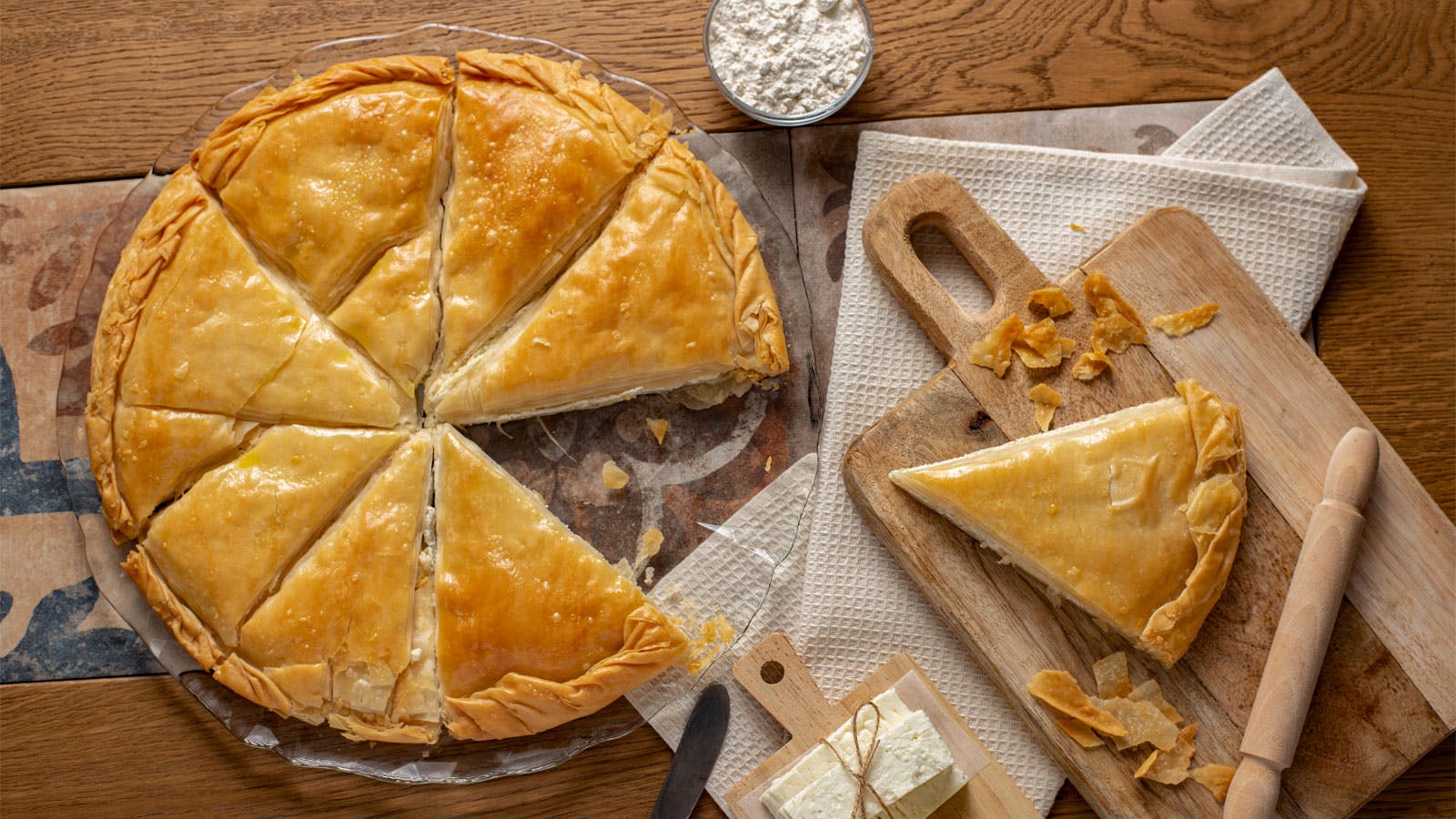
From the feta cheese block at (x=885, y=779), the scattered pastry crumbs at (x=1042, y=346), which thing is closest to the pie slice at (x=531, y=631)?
the feta cheese block at (x=885, y=779)

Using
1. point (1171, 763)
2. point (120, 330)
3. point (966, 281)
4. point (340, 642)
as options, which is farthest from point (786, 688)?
point (120, 330)

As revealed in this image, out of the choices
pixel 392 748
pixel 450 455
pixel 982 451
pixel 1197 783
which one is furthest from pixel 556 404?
pixel 1197 783

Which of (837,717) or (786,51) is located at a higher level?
(786,51)

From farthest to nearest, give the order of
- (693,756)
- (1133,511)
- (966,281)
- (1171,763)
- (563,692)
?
(966,281) → (693,756) → (1171,763) → (1133,511) → (563,692)

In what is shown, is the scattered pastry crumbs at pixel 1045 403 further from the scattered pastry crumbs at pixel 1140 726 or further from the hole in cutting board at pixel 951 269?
the scattered pastry crumbs at pixel 1140 726

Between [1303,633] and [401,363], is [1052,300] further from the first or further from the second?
[401,363]

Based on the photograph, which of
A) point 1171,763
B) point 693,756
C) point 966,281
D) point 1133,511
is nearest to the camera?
point 1133,511
